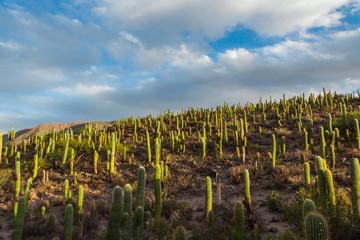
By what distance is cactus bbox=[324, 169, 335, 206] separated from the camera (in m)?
5.17

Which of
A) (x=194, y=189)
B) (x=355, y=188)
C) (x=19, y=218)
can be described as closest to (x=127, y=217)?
(x=19, y=218)

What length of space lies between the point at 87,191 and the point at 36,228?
3102mm

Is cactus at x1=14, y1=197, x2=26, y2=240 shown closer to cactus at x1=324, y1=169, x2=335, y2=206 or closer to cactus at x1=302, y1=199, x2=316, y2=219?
cactus at x1=302, y1=199, x2=316, y2=219

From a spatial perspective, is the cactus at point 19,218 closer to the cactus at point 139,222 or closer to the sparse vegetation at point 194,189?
the sparse vegetation at point 194,189

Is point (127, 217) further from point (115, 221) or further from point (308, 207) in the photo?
point (308, 207)

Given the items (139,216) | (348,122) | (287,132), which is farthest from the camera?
(287,132)

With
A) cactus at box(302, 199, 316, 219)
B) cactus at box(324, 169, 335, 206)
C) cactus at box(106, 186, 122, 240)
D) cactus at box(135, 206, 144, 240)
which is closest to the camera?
cactus at box(302, 199, 316, 219)

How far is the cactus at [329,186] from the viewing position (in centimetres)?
517

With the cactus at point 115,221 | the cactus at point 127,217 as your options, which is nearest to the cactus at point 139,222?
the cactus at point 127,217

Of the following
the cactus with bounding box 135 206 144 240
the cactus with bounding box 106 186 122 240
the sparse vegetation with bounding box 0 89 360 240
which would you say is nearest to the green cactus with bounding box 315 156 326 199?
the sparse vegetation with bounding box 0 89 360 240

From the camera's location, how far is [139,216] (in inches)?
203

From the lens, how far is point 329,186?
528cm

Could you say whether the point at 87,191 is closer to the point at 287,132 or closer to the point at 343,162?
the point at 343,162

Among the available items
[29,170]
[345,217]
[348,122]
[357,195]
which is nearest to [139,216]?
[345,217]
